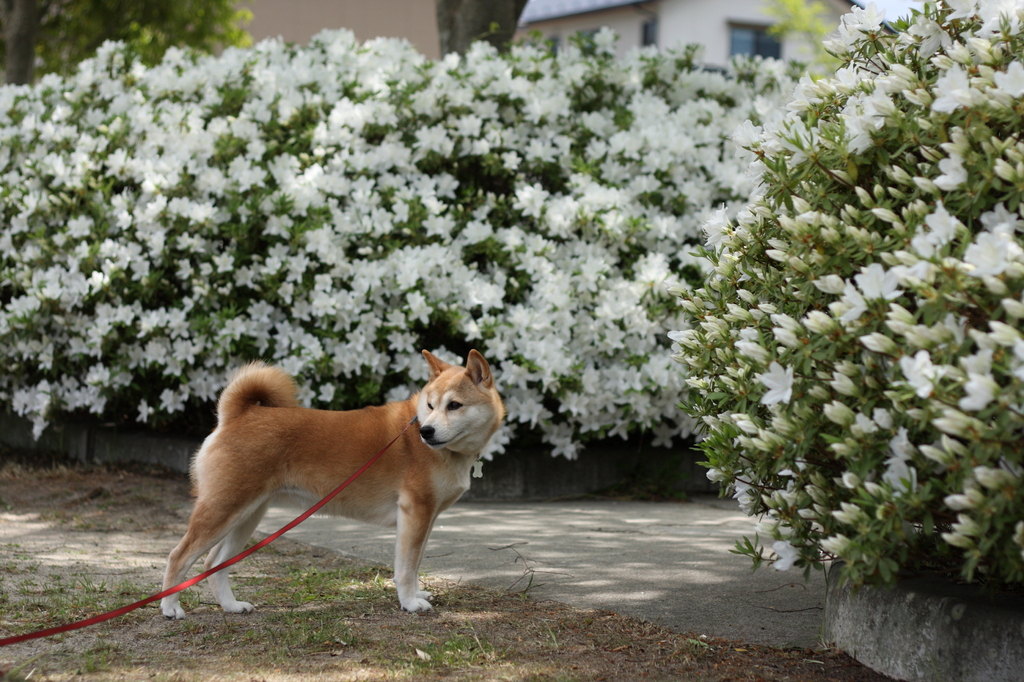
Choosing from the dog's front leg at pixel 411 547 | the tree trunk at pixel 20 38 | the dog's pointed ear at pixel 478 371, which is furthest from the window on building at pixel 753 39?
the dog's front leg at pixel 411 547

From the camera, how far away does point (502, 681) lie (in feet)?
10.3

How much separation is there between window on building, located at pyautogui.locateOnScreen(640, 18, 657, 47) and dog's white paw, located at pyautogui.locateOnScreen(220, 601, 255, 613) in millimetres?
39866

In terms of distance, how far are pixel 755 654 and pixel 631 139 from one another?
4748 millimetres

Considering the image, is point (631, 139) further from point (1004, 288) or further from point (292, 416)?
point (1004, 288)

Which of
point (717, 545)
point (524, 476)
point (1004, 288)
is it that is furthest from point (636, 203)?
point (1004, 288)

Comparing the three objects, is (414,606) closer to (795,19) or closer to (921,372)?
(921,372)

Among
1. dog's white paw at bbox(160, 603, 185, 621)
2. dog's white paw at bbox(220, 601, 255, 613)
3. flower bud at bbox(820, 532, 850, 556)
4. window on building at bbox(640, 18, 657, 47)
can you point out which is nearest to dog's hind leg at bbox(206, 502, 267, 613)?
dog's white paw at bbox(220, 601, 255, 613)

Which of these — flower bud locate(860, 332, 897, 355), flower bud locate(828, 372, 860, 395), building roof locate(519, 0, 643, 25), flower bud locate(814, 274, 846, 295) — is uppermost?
building roof locate(519, 0, 643, 25)

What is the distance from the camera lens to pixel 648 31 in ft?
134

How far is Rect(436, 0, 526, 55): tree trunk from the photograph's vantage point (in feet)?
30.0

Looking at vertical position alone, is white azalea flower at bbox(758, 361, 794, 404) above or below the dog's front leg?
above

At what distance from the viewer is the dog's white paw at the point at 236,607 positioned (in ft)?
13.1

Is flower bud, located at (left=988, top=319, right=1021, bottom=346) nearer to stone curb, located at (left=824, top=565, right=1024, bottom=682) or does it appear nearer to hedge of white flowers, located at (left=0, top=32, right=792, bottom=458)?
stone curb, located at (left=824, top=565, right=1024, bottom=682)

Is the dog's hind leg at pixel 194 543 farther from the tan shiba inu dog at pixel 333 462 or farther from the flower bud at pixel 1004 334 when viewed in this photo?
the flower bud at pixel 1004 334
